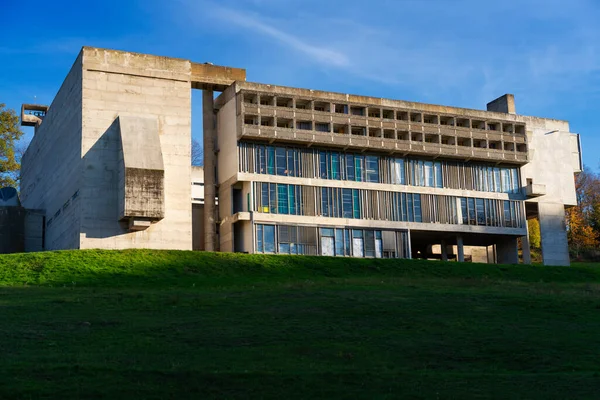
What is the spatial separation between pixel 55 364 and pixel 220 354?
4355 millimetres

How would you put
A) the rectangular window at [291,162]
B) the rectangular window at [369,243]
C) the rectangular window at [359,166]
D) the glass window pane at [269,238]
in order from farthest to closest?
the rectangular window at [359,166] → the rectangular window at [369,243] → the rectangular window at [291,162] → the glass window pane at [269,238]

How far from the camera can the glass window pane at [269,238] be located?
59781 millimetres

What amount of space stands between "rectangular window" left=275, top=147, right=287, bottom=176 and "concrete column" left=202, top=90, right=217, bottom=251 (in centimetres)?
534

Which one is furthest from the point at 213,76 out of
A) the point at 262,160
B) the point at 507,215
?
the point at 507,215

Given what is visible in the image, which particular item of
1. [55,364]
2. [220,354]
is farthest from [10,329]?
[220,354]

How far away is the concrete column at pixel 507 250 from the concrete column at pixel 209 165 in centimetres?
2541

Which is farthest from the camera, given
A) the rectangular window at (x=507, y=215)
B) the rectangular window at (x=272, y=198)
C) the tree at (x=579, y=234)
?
the tree at (x=579, y=234)

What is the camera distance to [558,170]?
75.1 m

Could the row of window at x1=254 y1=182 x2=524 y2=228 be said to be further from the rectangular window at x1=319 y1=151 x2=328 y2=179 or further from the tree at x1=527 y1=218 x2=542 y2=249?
the tree at x1=527 y1=218 x2=542 y2=249

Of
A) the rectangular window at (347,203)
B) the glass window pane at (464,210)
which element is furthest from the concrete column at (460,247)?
the rectangular window at (347,203)

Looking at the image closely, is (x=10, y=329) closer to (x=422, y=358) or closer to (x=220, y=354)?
(x=220, y=354)

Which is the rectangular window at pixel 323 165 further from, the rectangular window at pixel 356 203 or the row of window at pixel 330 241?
the row of window at pixel 330 241

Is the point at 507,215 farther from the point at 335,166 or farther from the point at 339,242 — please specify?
the point at 339,242

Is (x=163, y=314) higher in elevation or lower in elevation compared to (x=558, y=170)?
lower
